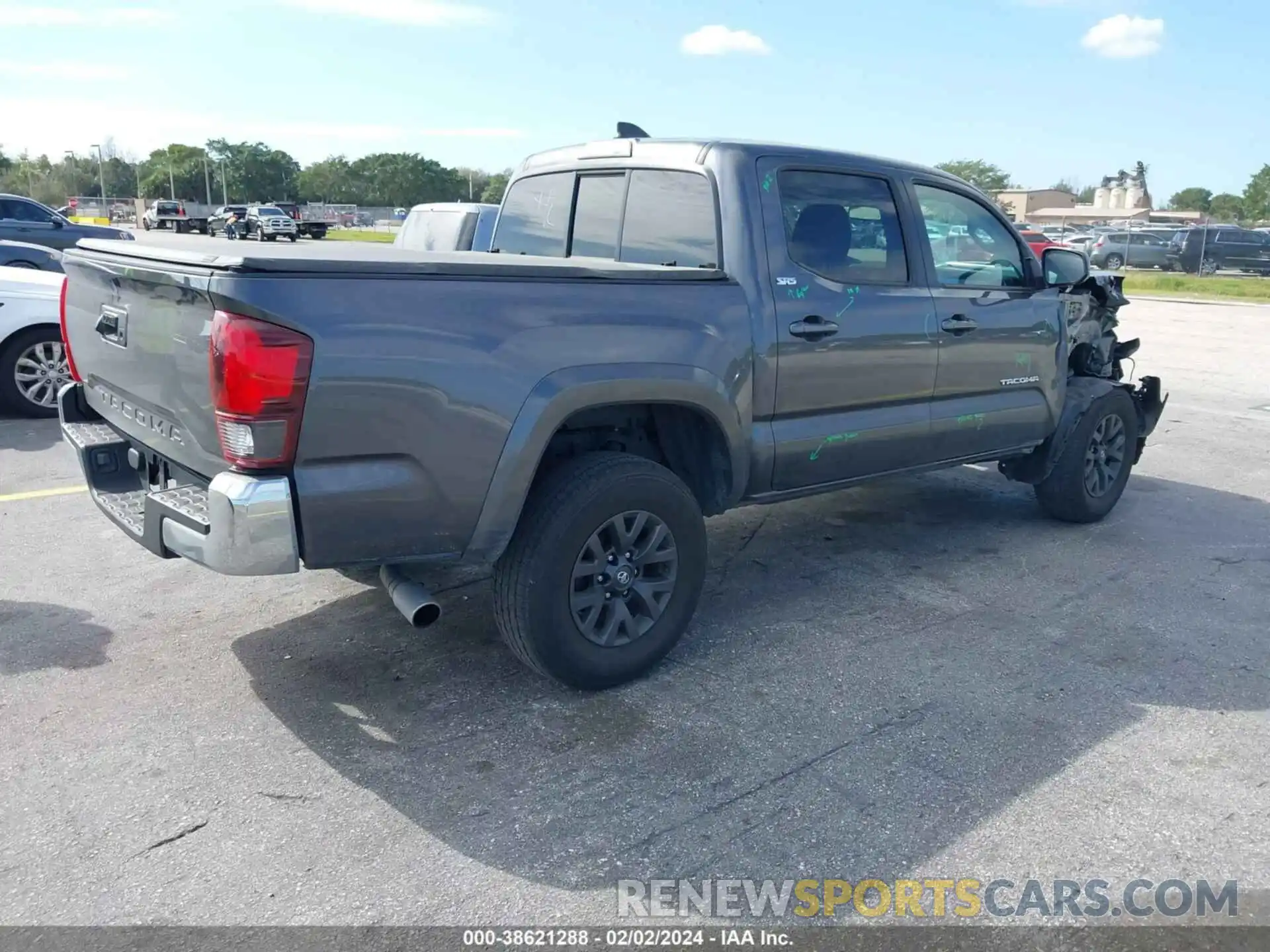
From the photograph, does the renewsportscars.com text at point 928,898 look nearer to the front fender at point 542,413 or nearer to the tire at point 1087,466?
the front fender at point 542,413

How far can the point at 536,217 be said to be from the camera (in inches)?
198

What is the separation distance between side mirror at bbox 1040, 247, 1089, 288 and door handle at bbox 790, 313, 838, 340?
184 cm

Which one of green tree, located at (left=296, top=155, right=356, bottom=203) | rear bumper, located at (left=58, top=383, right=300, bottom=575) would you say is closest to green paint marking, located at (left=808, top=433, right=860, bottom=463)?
rear bumper, located at (left=58, top=383, right=300, bottom=575)

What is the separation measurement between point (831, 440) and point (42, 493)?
4.72m

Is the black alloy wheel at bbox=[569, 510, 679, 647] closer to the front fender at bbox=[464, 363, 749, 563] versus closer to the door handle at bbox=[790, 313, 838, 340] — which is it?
the front fender at bbox=[464, 363, 749, 563]

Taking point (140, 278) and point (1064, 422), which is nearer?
point (140, 278)

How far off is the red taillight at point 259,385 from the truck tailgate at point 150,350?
11 cm

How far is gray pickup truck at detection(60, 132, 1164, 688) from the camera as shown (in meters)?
2.90

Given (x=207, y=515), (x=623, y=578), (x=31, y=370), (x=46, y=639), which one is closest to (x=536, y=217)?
(x=623, y=578)

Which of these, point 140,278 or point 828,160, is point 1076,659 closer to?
point 828,160

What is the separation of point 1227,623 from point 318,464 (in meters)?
3.93

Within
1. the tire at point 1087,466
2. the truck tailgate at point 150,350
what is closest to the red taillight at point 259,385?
the truck tailgate at point 150,350

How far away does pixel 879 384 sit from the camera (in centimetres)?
448

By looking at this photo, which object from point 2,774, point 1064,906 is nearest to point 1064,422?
point 1064,906
